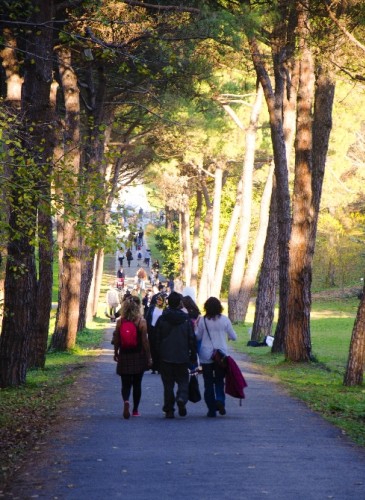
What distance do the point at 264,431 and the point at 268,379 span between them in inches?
301

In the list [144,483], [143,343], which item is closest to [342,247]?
[143,343]

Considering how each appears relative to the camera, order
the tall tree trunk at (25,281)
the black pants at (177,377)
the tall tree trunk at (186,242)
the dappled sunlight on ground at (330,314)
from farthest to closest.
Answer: the tall tree trunk at (186,242) → the dappled sunlight on ground at (330,314) → the tall tree trunk at (25,281) → the black pants at (177,377)

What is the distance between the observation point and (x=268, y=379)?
19.3 meters

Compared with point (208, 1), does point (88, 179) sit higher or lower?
lower

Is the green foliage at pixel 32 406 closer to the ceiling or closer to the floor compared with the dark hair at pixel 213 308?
closer to the floor

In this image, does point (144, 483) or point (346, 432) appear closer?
point (144, 483)

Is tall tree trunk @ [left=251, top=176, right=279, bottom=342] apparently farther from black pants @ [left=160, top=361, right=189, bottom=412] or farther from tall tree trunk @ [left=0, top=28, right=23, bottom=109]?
black pants @ [left=160, top=361, right=189, bottom=412]

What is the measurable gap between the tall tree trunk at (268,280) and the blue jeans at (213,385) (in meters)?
14.9

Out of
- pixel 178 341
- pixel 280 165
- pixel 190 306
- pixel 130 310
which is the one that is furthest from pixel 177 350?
pixel 280 165

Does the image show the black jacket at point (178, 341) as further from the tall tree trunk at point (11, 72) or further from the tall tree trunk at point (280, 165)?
the tall tree trunk at point (280, 165)

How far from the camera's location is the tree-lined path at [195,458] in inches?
317

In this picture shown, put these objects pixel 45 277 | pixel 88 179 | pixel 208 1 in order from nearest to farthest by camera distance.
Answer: pixel 88 179, pixel 208 1, pixel 45 277

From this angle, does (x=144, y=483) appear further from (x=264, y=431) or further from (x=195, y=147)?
(x=195, y=147)

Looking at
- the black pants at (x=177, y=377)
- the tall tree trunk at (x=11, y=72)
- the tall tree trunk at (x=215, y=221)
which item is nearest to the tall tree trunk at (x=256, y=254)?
the tall tree trunk at (x=215, y=221)
